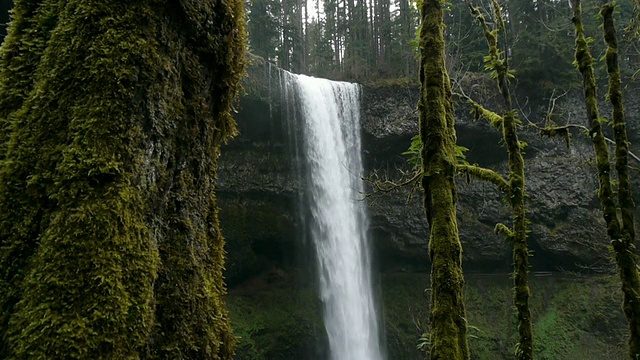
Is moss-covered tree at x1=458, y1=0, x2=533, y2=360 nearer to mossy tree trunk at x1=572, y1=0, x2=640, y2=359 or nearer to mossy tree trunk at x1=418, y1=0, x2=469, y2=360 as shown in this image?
mossy tree trunk at x1=572, y1=0, x2=640, y2=359

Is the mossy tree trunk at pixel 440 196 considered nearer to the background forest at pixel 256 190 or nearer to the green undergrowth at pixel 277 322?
the background forest at pixel 256 190

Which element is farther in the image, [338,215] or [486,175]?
[338,215]

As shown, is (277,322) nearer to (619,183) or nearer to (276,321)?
(276,321)

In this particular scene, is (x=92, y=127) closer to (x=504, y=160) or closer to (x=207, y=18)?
(x=207, y=18)

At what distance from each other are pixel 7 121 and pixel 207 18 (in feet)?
3.12

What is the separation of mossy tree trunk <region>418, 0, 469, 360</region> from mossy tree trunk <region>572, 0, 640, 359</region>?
2193mm

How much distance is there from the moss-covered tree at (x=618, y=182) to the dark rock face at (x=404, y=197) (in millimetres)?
Result: 11529

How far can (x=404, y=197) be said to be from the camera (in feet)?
60.2

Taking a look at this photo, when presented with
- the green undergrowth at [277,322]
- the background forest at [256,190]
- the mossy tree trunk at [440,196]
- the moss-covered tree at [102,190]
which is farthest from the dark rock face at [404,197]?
the moss-covered tree at [102,190]

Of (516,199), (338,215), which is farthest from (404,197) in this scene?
(516,199)

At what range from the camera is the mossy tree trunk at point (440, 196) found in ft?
9.66

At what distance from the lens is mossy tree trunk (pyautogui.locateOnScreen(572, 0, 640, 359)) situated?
431 cm

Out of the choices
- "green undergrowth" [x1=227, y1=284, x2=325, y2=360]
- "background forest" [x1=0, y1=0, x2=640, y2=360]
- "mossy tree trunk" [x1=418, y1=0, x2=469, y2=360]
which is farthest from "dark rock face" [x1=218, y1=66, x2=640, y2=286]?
"mossy tree trunk" [x1=418, y1=0, x2=469, y2=360]

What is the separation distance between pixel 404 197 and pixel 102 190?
17.4 metres
